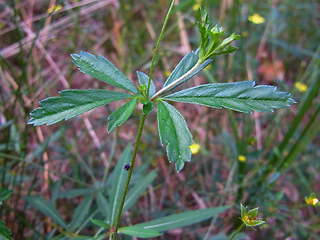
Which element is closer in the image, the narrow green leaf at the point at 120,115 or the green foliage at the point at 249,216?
the narrow green leaf at the point at 120,115

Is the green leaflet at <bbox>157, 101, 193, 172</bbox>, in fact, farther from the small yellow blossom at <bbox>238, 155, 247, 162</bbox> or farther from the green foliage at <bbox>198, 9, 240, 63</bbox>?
the small yellow blossom at <bbox>238, 155, 247, 162</bbox>

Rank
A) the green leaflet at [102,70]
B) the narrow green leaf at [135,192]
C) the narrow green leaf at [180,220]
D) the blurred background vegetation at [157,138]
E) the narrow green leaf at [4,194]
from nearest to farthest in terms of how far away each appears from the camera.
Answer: the green leaflet at [102,70] → the narrow green leaf at [4,194] → the narrow green leaf at [180,220] → the narrow green leaf at [135,192] → the blurred background vegetation at [157,138]

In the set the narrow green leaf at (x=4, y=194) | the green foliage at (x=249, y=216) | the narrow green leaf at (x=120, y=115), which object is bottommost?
the green foliage at (x=249, y=216)

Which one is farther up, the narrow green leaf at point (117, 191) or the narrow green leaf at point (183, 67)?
the narrow green leaf at point (183, 67)

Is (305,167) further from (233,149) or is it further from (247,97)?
(247,97)

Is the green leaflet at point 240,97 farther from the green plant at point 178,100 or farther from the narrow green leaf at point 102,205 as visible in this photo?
the narrow green leaf at point 102,205

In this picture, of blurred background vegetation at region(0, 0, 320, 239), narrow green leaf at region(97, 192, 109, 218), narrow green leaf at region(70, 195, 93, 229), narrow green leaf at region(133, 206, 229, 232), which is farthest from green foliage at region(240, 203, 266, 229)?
narrow green leaf at region(70, 195, 93, 229)

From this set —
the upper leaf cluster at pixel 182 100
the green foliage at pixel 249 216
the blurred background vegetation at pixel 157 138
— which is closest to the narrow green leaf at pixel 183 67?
the upper leaf cluster at pixel 182 100
